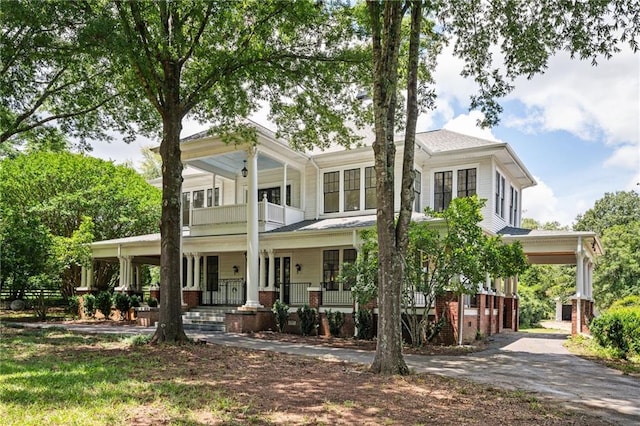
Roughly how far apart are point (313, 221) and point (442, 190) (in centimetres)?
488

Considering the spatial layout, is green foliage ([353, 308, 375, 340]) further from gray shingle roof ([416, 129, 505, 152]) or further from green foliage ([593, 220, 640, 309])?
green foliage ([593, 220, 640, 309])

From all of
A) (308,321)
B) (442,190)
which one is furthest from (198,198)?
(442,190)

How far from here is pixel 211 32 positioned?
1298cm

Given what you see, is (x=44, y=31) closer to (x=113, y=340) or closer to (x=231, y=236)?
(x=113, y=340)

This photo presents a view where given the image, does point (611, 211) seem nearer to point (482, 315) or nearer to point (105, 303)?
point (482, 315)

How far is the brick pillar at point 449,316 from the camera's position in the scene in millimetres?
14219

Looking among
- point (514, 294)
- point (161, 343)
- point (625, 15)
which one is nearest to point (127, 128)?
point (161, 343)

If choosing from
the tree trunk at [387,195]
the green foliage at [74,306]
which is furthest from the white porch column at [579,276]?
the green foliage at [74,306]

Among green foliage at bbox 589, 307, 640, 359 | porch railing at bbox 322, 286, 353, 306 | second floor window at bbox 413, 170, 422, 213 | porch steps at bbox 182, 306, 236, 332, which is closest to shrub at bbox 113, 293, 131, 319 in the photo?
porch steps at bbox 182, 306, 236, 332

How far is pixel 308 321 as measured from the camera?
16375 millimetres

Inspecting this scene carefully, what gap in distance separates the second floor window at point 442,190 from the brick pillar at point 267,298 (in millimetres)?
6546

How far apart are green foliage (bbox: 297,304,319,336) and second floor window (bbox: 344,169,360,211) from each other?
4.60 m

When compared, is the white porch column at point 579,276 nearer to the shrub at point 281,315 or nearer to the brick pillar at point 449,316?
the brick pillar at point 449,316

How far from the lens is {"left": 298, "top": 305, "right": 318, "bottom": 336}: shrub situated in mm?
16375
